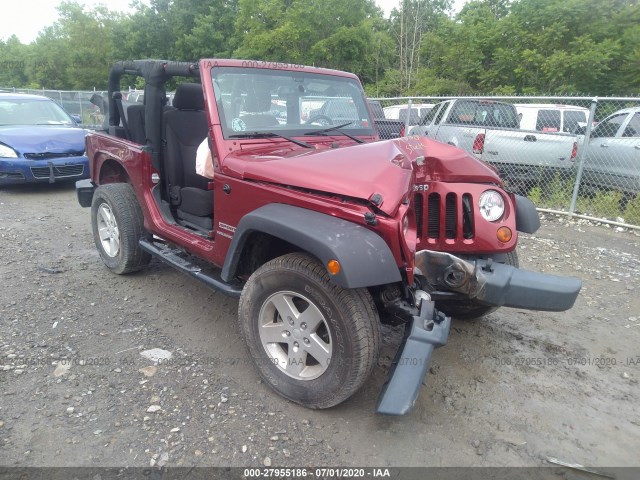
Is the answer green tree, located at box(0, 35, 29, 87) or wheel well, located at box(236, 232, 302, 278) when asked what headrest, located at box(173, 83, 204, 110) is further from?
green tree, located at box(0, 35, 29, 87)

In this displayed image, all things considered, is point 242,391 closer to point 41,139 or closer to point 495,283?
point 495,283

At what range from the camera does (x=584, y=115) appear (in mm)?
9539

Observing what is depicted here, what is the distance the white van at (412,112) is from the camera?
33.4 ft

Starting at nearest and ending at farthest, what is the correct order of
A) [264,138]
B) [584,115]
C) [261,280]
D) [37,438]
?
[37,438] < [261,280] < [264,138] < [584,115]

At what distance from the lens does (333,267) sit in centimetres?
226

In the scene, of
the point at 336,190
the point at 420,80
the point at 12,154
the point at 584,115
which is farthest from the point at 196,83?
the point at 420,80

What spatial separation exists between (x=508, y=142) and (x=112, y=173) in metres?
6.64

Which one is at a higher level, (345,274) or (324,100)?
(324,100)

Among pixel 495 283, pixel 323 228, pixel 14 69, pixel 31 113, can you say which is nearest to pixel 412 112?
pixel 31 113

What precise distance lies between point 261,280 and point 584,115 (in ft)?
30.7

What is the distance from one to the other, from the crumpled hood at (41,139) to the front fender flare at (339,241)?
271 inches

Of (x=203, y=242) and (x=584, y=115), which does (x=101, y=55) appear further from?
(x=203, y=242)

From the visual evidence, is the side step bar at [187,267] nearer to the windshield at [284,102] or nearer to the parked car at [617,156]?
the windshield at [284,102]

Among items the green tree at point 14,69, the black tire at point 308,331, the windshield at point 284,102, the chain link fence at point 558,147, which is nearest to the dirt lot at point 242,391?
the black tire at point 308,331
